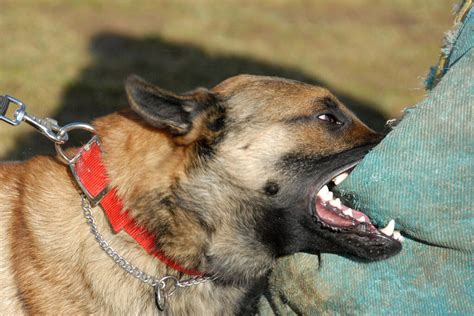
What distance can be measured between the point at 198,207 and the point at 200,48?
21.8 feet

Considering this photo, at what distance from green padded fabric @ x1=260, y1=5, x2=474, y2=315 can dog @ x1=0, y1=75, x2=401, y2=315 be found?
14 centimetres

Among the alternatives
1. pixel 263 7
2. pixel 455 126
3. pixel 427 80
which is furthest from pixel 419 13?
pixel 455 126

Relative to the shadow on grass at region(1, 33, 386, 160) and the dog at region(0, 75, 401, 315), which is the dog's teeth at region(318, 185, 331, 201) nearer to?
the dog at region(0, 75, 401, 315)

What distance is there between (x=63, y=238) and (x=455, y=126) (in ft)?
5.90

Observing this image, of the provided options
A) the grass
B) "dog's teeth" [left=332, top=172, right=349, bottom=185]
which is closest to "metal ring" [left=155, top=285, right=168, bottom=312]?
"dog's teeth" [left=332, top=172, right=349, bottom=185]

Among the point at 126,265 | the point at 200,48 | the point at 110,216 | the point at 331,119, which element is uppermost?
the point at 331,119

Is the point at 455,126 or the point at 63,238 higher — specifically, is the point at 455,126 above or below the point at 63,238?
above

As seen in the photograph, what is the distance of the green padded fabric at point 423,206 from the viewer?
288 centimetres

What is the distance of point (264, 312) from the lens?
11.9 feet

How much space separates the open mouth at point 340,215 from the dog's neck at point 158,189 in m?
0.55

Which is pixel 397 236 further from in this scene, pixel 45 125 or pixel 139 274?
pixel 45 125

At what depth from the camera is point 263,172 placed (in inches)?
124

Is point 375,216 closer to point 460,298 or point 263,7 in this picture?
point 460,298

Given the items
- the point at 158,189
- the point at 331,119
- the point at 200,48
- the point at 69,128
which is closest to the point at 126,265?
the point at 158,189
